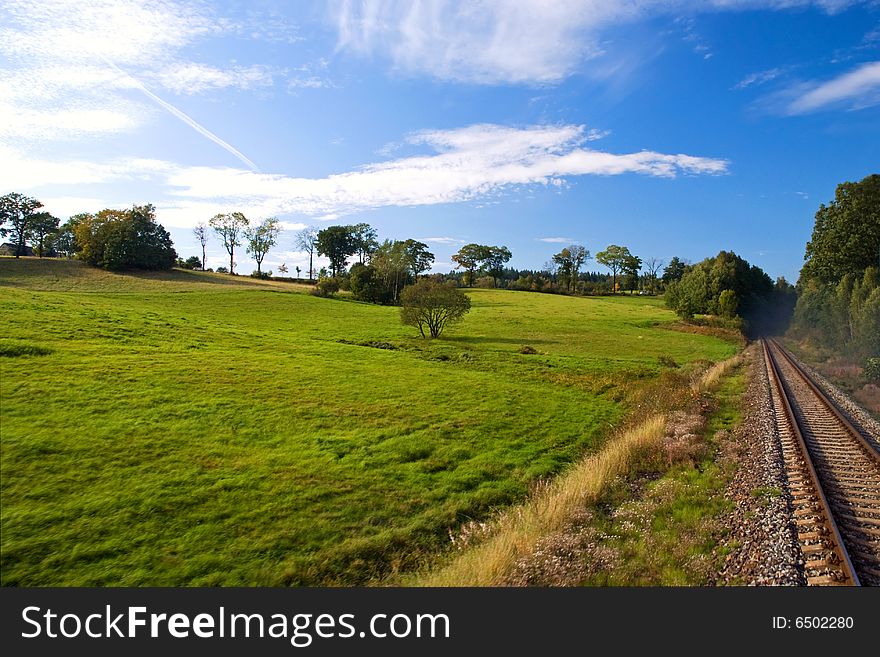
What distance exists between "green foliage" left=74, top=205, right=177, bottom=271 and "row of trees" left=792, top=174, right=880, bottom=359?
105 m

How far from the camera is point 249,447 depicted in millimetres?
13398

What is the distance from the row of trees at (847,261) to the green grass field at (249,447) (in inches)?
1113

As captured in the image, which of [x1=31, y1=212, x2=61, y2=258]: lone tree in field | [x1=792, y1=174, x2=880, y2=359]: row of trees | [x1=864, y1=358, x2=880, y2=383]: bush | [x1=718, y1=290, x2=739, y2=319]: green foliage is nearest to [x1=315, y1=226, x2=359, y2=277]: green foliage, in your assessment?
[x1=31, y1=212, x2=61, y2=258]: lone tree in field

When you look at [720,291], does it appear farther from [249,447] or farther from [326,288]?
[249,447]

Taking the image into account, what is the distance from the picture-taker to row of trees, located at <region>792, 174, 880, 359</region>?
41.6m

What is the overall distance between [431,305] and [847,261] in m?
47.9

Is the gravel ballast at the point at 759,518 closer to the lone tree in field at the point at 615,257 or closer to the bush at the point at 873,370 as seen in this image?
the bush at the point at 873,370

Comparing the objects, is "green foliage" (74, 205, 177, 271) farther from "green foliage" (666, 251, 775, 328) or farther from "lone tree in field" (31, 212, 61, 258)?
"green foliage" (666, 251, 775, 328)

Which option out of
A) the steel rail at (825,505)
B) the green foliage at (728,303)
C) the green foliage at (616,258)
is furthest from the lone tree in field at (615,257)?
the steel rail at (825,505)

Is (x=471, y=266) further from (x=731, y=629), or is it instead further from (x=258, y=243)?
(x=731, y=629)

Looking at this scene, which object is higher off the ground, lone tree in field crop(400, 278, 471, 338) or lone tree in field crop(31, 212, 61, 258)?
lone tree in field crop(31, 212, 61, 258)

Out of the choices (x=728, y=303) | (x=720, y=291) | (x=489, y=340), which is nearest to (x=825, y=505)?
(x=489, y=340)

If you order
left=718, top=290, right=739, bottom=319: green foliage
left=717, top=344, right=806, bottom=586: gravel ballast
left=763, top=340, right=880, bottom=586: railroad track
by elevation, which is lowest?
left=717, top=344, right=806, bottom=586: gravel ballast

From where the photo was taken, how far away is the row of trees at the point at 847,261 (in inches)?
1639
